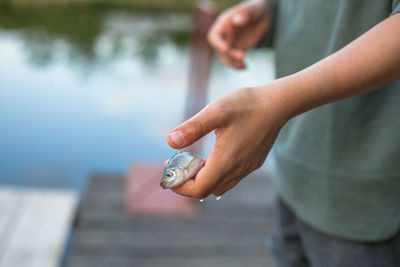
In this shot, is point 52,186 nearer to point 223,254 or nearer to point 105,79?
point 223,254

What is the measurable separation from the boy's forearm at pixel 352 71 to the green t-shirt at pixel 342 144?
145mm

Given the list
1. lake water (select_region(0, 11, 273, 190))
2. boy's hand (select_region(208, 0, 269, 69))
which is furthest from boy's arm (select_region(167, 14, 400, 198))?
lake water (select_region(0, 11, 273, 190))

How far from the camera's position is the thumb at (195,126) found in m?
0.49

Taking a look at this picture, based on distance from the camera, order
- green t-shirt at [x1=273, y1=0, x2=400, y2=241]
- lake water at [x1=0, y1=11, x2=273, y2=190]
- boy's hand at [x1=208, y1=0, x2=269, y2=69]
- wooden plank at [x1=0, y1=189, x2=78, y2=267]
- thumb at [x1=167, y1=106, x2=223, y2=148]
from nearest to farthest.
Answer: thumb at [x1=167, y1=106, x2=223, y2=148], green t-shirt at [x1=273, y1=0, x2=400, y2=241], boy's hand at [x1=208, y1=0, x2=269, y2=69], wooden plank at [x1=0, y1=189, x2=78, y2=267], lake water at [x1=0, y1=11, x2=273, y2=190]

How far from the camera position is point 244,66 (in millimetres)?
928

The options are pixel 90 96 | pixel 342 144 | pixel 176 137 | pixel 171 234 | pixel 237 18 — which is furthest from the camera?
pixel 90 96

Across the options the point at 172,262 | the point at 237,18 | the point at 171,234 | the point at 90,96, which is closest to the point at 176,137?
the point at 237,18

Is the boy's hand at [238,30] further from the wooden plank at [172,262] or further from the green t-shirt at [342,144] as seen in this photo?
the wooden plank at [172,262]

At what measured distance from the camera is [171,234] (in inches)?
80.4

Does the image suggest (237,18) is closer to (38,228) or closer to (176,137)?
(176,137)

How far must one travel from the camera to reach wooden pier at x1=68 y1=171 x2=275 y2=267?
188cm

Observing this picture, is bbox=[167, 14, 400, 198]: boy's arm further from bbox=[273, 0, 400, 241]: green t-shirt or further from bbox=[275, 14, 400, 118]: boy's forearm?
bbox=[273, 0, 400, 241]: green t-shirt

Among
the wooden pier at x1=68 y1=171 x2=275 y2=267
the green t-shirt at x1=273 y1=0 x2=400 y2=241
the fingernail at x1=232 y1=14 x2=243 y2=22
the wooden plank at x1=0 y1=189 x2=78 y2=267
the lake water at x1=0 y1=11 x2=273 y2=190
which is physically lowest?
the lake water at x1=0 y1=11 x2=273 y2=190

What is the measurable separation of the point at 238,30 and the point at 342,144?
0.40 metres
